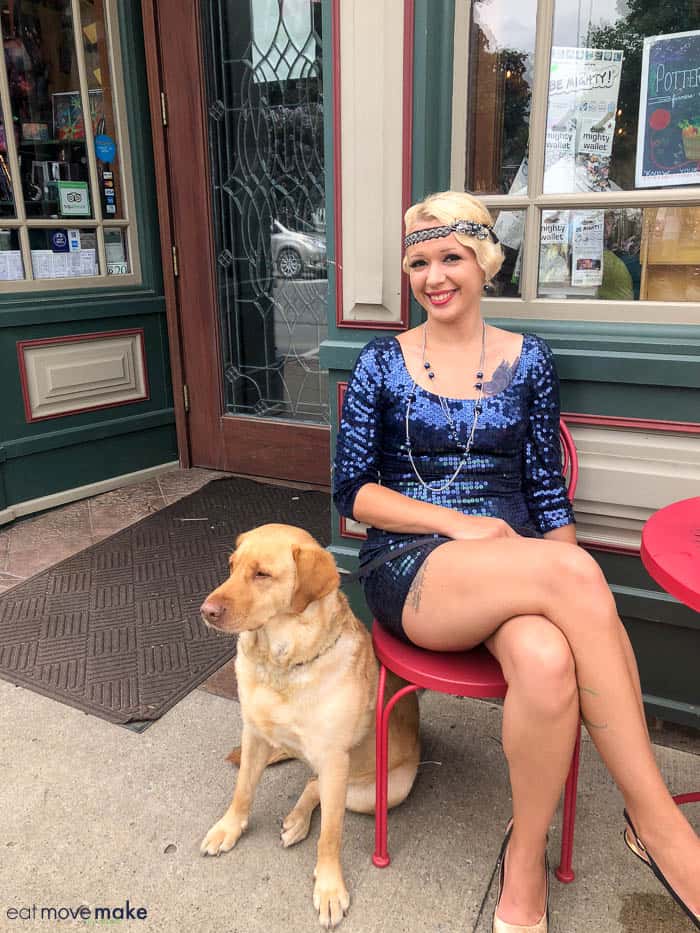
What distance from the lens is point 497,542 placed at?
1.79 m

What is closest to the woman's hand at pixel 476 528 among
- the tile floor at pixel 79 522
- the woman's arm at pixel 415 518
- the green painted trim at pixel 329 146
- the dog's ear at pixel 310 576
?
the woman's arm at pixel 415 518

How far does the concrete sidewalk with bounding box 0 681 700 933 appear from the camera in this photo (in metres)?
1.79

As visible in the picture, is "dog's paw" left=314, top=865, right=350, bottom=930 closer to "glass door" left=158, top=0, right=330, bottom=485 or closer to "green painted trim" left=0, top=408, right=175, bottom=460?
"glass door" left=158, top=0, right=330, bottom=485

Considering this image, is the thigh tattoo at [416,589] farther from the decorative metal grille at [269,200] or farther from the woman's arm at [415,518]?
the decorative metal grille at [269,200]

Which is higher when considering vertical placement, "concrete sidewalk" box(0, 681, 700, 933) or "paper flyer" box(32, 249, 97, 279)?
"paper flyer" box(32, 249, 97, 279)

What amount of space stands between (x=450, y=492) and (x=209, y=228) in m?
3.08

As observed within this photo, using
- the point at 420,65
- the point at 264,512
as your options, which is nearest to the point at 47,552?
the point at 264,512

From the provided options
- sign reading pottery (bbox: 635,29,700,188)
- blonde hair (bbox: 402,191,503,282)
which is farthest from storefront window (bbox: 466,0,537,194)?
blonde hair (bbox: 402,191,503,282)

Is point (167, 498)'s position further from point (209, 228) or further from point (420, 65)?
point (420, 65)

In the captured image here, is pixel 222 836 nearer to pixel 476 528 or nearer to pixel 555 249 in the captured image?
pixel 476 528

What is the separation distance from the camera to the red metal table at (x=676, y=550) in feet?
4.86

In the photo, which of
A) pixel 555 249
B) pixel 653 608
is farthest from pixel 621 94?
pixel 653 608

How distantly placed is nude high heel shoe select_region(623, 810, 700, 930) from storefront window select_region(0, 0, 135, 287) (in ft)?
13.3

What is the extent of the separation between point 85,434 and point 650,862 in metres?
3.88
